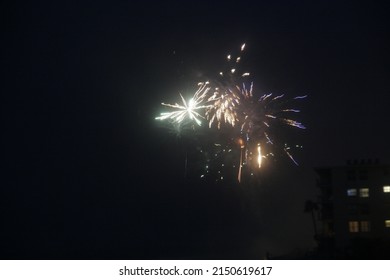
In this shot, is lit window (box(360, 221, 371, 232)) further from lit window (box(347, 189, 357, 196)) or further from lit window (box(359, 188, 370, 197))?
lit window (box(347, 189, 357, 196))

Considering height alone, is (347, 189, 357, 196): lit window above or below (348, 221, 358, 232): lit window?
above

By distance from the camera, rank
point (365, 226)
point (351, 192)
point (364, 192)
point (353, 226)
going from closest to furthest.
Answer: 1. point (365, 226)
2. point (353, 226)
3. point (364, 192)
4. point (351, 192)

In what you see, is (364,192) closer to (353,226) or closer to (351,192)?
(351,192)

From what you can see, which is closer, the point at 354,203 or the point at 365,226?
the point at 365,226

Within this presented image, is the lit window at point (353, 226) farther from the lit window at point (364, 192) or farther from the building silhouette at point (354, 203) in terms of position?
the lit window at point (364, 192)

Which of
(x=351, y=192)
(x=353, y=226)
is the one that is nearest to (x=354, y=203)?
(x=351, y=192)

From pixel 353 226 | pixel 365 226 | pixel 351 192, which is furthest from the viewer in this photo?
pixel 351 192

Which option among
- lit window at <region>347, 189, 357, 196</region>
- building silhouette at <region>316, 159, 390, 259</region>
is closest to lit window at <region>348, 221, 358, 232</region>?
building silhouette at <region>316, 159, 390, 259</region>
